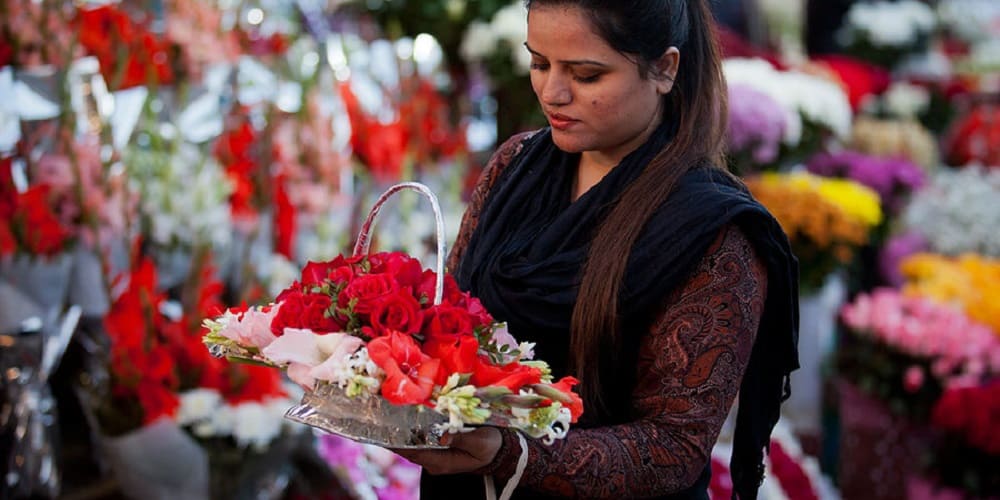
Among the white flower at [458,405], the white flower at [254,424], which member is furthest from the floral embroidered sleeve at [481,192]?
the white flower at [254,424]

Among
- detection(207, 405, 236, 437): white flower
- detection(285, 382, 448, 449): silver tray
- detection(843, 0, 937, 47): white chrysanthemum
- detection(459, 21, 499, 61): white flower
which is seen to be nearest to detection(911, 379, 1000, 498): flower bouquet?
detection(459, 21, 499, 61): white flower

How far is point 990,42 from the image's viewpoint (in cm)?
940

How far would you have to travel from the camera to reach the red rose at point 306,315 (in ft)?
4.73

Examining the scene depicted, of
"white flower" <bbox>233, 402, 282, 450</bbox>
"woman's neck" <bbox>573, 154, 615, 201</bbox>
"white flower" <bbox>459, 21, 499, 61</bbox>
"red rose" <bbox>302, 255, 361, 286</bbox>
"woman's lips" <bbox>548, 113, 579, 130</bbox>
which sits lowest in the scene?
"white flower" <bbox>233, 402, 282, 450</bbox>

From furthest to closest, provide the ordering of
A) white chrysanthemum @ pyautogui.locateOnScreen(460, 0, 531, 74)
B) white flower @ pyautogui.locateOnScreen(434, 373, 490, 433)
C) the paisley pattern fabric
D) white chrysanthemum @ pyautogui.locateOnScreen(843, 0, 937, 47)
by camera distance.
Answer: white chrysanthemum @ pyautogui.locateOnScreen(843, 0, 937, 47) → white chrysanthemum @ pyautogui.locateOnScreen(460, 0, 531, 74) → the paisley pattern fabric → white flower @ pyautogui.locateOnScreen(434, 373, 490, 433)

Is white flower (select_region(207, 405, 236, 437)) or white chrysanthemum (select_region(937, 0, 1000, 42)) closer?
white flower (select_region(207, 405, 236, 437))

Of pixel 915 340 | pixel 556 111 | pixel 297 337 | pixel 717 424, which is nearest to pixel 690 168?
pixel 556 111

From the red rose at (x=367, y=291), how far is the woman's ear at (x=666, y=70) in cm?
46

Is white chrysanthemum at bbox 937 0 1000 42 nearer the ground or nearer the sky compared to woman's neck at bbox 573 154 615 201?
nearer the ground

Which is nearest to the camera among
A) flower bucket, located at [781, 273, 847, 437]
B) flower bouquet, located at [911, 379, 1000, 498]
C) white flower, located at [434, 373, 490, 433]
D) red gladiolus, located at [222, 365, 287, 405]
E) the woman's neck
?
→ white flower, located at [434, 373, 490, 433]

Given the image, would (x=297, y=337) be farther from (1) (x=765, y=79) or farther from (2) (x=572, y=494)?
(1) (x=765, y=79)

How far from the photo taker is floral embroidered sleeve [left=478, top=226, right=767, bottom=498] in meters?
1.59

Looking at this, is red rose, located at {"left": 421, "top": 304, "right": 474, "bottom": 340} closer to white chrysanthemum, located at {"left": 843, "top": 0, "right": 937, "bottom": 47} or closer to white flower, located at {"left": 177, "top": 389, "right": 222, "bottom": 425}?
white flower, located at {"left": 177, "top": 389, "right": 222, "bottom": 425}

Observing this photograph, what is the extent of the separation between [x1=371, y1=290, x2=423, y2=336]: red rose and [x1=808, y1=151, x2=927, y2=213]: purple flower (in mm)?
4488
